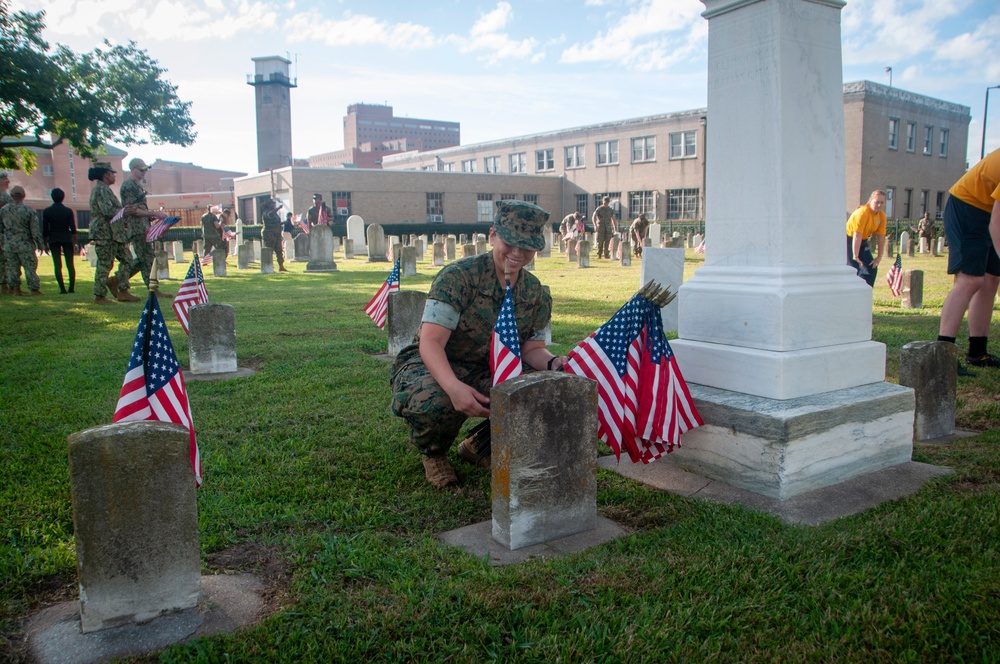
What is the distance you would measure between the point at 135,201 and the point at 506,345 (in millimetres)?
10094

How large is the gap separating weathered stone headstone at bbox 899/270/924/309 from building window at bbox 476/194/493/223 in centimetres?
4348

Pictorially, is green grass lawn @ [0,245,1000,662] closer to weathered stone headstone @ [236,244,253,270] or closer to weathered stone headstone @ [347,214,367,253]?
weathered stone headstone @ [236,244,253,270]

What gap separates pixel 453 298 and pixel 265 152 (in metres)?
88.7

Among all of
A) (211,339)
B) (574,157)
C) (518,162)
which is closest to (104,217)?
(211,339)

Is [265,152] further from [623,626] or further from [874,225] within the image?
[623,626]

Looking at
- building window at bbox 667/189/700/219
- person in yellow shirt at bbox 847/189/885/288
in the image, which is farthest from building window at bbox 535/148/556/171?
person in yellow shirt at bbox 847/189/885/288

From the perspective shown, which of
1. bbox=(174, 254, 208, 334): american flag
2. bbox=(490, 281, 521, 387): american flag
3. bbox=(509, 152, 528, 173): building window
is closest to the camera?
bbox=(490, 281, 521, 387): american flag

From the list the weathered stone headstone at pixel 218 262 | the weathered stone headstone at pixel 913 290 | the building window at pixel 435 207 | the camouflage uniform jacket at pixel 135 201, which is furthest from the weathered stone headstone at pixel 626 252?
the building window at pixel 435 207

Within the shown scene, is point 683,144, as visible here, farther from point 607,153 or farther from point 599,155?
point 599,155

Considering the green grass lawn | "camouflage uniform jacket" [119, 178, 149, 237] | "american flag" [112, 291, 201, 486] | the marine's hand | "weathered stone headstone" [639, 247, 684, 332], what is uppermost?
"camouflage uniform jacket" [119, 178, 149, 237]

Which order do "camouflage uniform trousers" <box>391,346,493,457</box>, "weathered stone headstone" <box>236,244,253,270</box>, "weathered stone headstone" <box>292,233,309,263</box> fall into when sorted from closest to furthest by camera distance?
"camouflage uniform trousers" <box>391,346,493,457</box>
"weathered stone headstone" <box>236,244,253,270</box>
"weathered stone headstone" <box>292,233,309,263</box>

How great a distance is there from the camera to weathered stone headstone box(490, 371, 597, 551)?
113 inches

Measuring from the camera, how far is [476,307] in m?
3.72

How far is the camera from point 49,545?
116 inches
